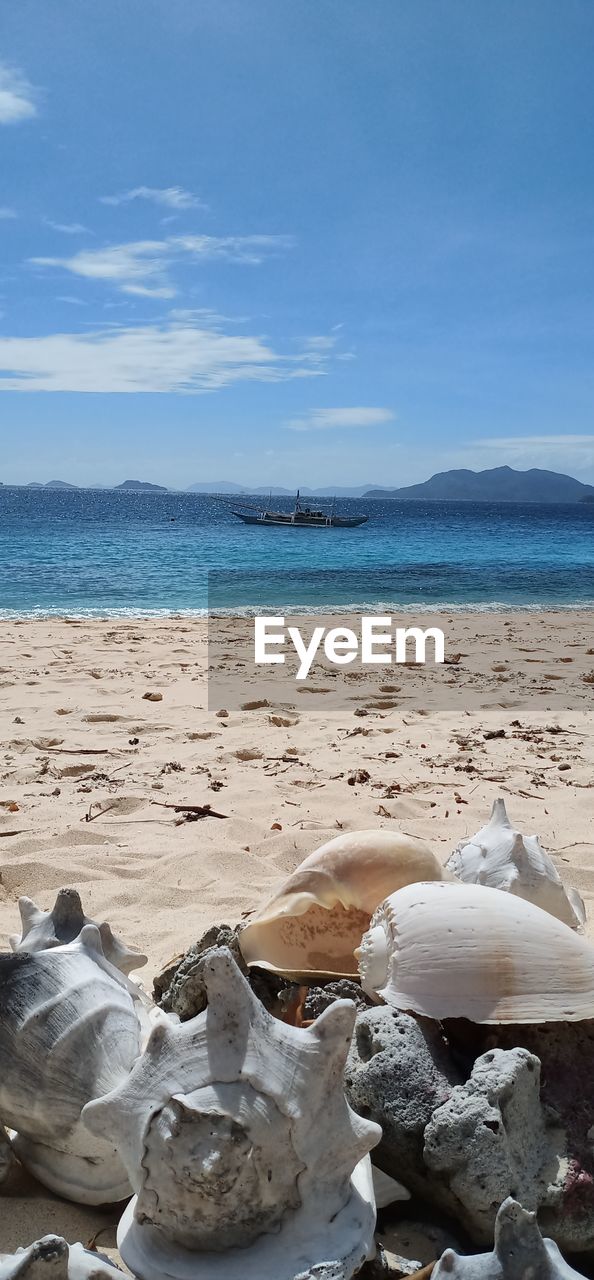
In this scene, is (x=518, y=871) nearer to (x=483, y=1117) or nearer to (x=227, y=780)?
(x=483, y=1117)

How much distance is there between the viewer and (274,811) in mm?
4453

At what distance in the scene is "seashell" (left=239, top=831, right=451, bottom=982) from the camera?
2.51m

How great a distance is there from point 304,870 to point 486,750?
3.32 meters

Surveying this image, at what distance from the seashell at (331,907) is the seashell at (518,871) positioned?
228 millimetres

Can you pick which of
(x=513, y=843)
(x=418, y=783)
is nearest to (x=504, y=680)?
(x=418, y=783)

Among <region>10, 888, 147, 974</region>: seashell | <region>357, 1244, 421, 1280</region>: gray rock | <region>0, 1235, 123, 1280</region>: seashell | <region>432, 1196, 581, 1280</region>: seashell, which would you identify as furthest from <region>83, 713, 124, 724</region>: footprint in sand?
<region>432, 1196, 581, 1280</region>: seashell

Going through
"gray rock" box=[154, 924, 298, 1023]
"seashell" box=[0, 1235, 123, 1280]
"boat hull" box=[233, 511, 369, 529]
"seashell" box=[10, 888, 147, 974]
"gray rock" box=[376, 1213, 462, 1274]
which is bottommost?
"gray rock" box=[376, 1213, 462, 1274]

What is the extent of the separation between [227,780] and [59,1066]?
10.4ft

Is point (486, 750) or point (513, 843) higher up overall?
point (513, 843)

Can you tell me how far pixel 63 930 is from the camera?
86.1 inches

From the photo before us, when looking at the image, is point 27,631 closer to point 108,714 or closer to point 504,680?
point 108,714

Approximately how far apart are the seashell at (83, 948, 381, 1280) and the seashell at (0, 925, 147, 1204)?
20 cm

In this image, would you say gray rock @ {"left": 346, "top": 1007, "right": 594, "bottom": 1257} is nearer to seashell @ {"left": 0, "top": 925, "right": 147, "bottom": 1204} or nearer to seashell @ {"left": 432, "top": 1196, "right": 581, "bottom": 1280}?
seashell @ {"left": 432, "top": 1196, "right": 581, "bottom": 1280}

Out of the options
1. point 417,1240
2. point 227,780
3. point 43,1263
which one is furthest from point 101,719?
point 43,1263
